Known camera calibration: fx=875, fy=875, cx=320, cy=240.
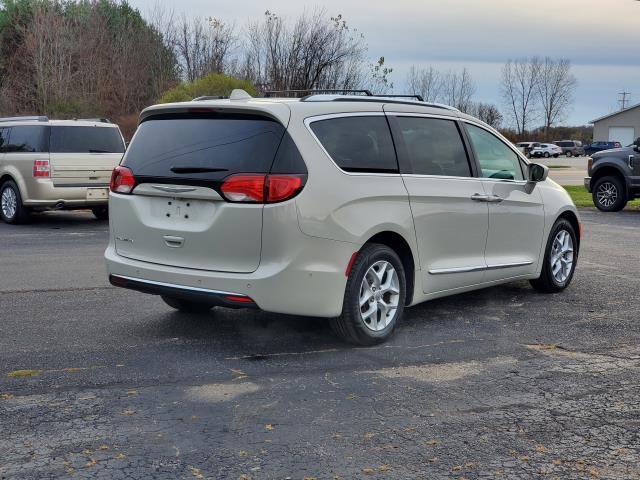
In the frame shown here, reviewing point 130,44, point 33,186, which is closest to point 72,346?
point 33,186

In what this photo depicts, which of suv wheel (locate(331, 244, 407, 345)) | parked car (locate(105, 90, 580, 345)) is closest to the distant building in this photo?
parked car (locate(105, 90, 580, 345))

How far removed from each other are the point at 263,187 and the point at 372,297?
121 centimetres

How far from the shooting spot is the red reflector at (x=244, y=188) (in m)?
5.71

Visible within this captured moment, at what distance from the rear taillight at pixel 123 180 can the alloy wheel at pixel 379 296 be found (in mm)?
1841

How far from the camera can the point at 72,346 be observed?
6.17 m

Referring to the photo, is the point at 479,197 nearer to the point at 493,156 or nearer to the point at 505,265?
the point at 493,156

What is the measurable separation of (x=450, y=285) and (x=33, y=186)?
9.88 metres

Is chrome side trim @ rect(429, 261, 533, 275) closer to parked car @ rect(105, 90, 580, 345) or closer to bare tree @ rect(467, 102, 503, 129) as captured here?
parked car @ rect(105, 90, 580, 345)

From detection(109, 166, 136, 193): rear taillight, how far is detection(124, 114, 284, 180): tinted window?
0.18 ft

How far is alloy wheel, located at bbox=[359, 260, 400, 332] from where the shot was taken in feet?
20.4

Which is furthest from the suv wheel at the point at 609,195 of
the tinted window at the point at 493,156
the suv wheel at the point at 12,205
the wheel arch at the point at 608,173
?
the suv wheel at the point at 12,205

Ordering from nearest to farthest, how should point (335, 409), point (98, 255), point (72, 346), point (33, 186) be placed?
point (335, 409) < point (72, 346) < point (98, 255) < point (33, 186)

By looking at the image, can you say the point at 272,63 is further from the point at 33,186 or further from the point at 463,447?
the point at 463,447

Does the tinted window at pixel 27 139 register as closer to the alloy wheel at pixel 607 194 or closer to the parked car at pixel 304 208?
the parked car at pixel 304 208
